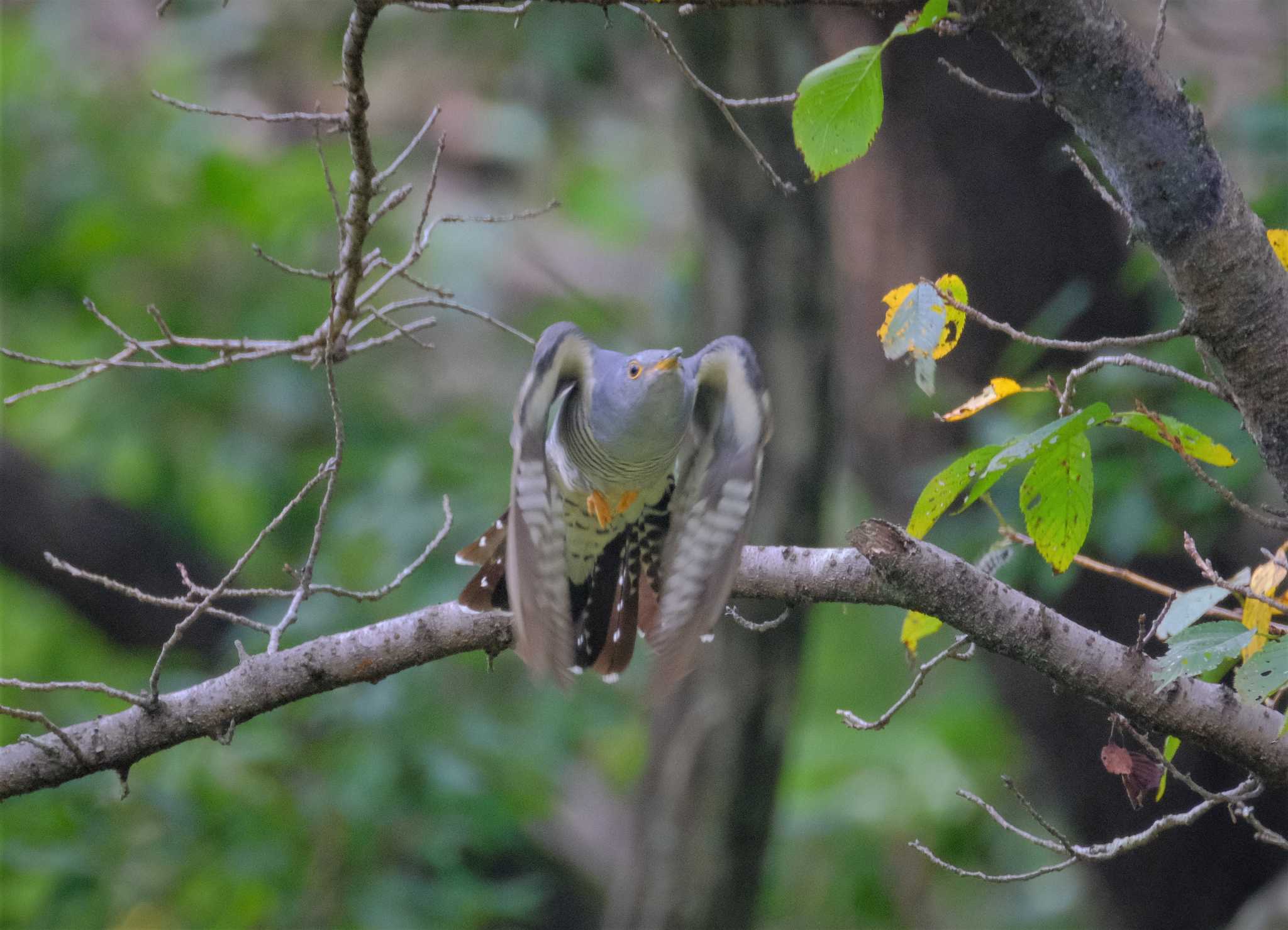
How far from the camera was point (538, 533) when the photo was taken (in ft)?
8.67

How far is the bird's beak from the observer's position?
9.25ft

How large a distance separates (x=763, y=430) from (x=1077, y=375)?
2.97ft

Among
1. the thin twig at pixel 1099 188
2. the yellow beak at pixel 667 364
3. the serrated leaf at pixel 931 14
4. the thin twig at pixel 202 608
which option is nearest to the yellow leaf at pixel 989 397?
the thin twig at pixel 1099 188

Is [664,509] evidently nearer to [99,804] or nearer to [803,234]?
[803,234]

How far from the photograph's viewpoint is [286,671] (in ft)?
7.23

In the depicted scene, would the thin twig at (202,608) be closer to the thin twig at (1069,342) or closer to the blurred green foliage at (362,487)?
the thin twig at (1069,342)

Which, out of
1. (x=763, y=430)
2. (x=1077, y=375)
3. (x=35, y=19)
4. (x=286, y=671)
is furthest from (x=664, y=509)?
(x=35, y=19)

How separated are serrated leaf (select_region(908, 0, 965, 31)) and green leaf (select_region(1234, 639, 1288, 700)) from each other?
100 centimetres

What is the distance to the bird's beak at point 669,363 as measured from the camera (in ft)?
9.25

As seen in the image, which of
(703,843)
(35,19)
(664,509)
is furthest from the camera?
(35,19)

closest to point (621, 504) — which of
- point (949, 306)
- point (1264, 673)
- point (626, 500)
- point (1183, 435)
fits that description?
point (626, 500)

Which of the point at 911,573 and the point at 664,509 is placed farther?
the point at 664,509

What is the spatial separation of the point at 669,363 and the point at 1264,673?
1549 millimetres

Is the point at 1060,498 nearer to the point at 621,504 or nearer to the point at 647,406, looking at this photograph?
the point at 647,406
